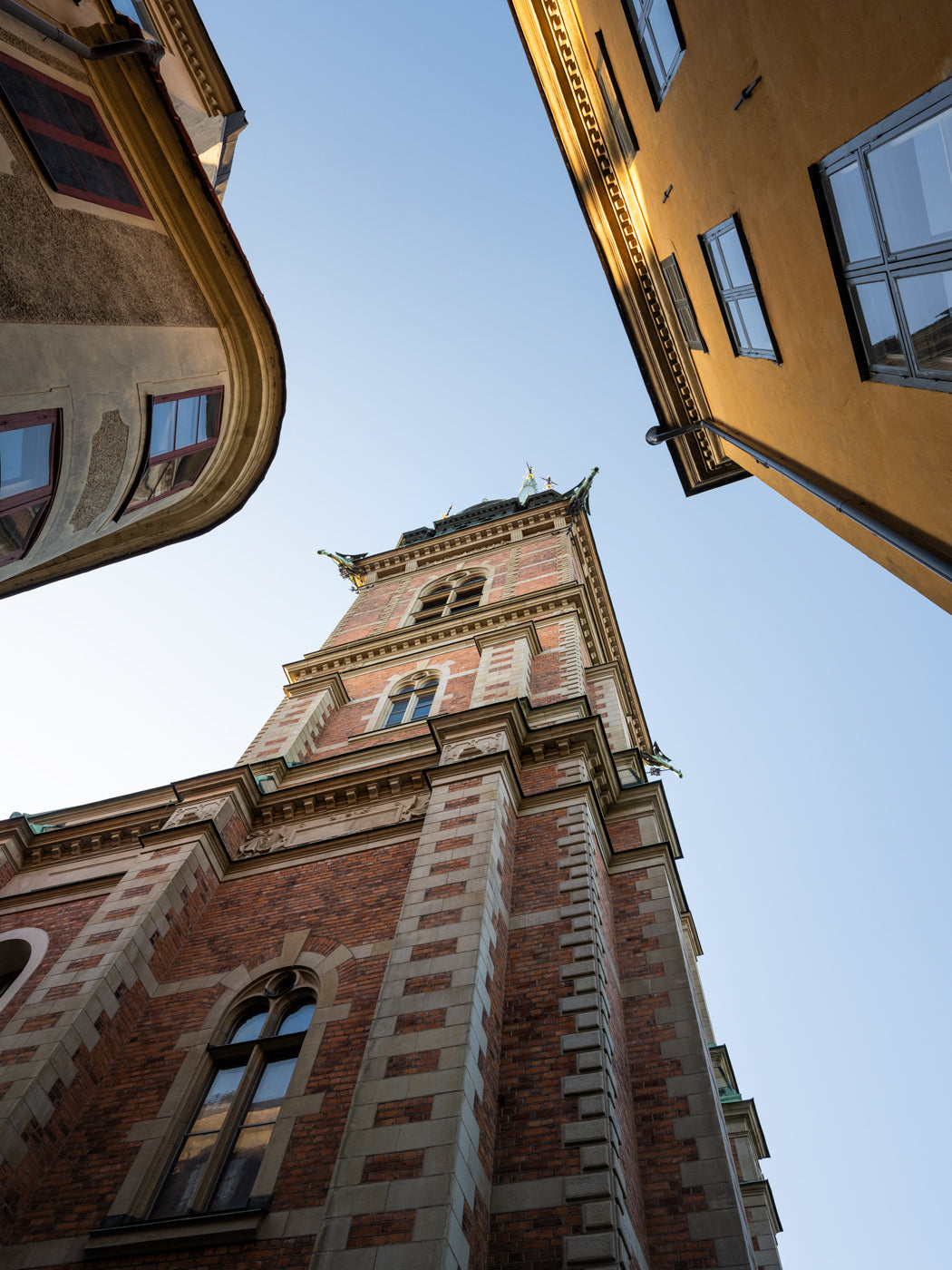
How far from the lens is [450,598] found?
106 feet

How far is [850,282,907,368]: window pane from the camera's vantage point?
671 centimetres

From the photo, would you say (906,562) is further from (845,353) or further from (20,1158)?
(20,1158)

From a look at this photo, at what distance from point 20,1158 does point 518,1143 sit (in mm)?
6478

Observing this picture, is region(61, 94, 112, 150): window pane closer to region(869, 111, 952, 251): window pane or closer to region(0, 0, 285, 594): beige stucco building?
region(0, 0, 285, 594): beige stucco building

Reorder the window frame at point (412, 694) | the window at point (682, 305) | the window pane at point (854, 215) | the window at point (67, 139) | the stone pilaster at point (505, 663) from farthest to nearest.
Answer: the window frame at point (412, 694) → the stone pilaster at point (505, 663) → the window at point (682, 305) → the window at point (67, 139) → the window pane at point (854, 215)

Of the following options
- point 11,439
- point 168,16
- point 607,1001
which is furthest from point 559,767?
point 168,16

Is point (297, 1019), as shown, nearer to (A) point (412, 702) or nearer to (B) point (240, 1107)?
(B) point (240, 1107)

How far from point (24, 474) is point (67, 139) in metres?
3.84

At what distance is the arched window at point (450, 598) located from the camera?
3094cm

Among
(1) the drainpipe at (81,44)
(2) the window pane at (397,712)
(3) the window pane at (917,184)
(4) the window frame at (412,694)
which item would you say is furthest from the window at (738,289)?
(2) the window pane at (397,712)

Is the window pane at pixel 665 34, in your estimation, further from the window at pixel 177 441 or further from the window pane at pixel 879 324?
the window at pixel 177 441

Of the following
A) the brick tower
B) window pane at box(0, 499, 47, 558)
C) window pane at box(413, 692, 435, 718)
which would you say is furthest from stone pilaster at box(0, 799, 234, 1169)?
window pane at box(413, 692, 435, 718)

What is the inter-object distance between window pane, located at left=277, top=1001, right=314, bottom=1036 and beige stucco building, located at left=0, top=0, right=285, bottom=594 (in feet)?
25.4

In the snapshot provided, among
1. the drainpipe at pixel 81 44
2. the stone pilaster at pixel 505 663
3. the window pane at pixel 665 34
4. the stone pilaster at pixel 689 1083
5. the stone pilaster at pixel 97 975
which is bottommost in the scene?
the stone pilaster at pixel 689 1083
